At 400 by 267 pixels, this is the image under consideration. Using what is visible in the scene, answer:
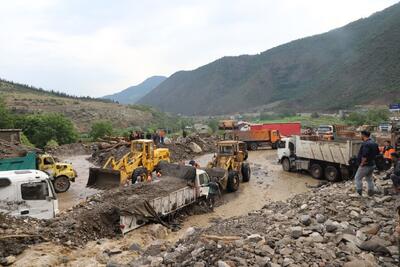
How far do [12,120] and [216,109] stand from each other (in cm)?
10086

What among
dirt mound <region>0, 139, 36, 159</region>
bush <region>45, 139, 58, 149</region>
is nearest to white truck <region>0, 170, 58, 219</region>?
dirt mound <region>0, 139, 36, 159</region>

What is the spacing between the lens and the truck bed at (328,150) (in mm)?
15922

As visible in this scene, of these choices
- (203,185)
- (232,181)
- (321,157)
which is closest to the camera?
(203,185)

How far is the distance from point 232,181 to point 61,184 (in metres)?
8.03

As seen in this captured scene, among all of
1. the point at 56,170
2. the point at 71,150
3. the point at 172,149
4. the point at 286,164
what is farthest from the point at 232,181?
the point at 71,150

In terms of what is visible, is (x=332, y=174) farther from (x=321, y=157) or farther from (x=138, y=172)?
(x=138, y=172)

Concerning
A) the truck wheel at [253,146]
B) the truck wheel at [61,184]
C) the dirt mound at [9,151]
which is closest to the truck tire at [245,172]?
the truck wheel at [61,184]

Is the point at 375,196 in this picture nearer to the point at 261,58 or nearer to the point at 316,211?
the point at 316,211

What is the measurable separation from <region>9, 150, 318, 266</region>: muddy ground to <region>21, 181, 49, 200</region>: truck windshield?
1.91 meters

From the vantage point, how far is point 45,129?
125ft

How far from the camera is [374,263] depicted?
5355 millimetres

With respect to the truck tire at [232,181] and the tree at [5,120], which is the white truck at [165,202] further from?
the tree at [5,120]

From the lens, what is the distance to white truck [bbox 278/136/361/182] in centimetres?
1606

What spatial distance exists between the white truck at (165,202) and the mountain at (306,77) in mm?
69570
